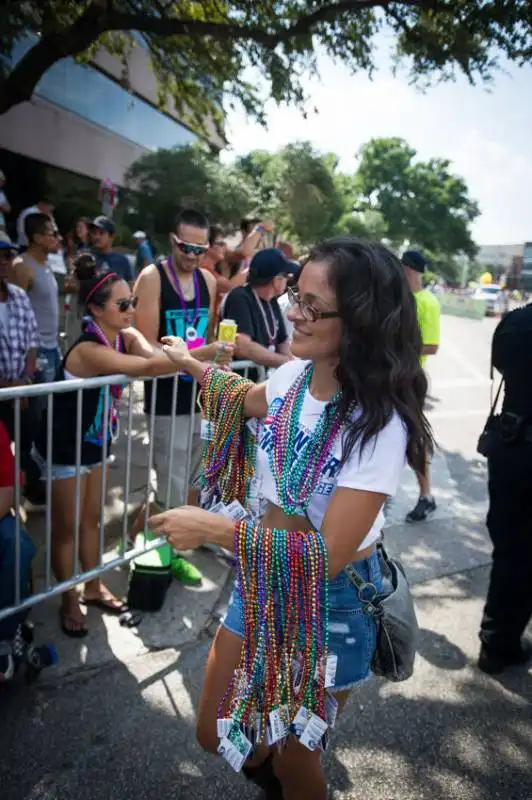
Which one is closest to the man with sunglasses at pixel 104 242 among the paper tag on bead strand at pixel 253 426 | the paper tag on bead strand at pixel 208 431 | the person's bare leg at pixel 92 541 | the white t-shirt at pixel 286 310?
the white t-shirt at pixel 286 310

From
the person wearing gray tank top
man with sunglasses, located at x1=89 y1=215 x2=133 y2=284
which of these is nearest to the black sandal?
the person wearing gray tank top

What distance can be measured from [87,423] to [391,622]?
6.02ft

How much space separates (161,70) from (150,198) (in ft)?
25.8

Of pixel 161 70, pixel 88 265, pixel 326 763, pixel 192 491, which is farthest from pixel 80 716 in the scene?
pixel 161 70

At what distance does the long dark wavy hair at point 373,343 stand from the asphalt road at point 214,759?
154 cm

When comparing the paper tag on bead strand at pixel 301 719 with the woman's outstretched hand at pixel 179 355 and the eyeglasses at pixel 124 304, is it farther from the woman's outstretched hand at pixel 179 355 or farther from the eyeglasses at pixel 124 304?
the eyeglasses at pixel 124 304

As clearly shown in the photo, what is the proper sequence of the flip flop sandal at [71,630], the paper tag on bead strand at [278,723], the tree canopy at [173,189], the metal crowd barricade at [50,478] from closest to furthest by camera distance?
the paper tag on bead strand at [278,723]
the metal crowd barricade at [50,478]
the flip flop sandal at [71,630]
the tree canopy at [173,189]

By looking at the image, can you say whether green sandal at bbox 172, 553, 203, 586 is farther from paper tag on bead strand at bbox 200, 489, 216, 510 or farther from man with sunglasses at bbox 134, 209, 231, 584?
paper tag on bead strand at bbox 200, 489, 216, 510

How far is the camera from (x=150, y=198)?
17828mm

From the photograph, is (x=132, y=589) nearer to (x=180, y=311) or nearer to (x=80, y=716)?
(x=80, y=716)

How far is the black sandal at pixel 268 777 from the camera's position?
6.83 ft

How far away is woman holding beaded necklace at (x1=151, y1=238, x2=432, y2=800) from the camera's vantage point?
1.56 m

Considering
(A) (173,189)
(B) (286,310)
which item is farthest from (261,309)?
(A) (173,189)

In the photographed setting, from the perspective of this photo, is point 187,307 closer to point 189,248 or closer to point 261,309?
point 189,248
